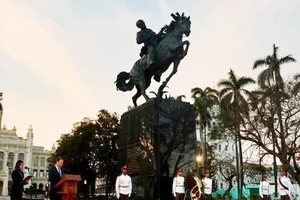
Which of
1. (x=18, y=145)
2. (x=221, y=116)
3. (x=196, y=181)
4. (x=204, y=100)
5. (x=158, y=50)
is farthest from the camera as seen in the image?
(x=18, y=145)

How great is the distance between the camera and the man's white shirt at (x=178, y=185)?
9203mm

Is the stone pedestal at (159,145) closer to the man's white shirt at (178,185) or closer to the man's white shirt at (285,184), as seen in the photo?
the man's white shirt at (178,185)

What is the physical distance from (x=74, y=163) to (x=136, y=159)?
107ft

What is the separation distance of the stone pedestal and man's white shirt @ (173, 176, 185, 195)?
40cm

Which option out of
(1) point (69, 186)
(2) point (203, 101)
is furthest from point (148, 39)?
(2) point (203, 101)

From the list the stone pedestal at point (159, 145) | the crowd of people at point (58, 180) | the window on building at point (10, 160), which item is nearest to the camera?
the crowd of people at point (58, 180)

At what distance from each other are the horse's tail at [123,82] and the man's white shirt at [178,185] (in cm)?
425

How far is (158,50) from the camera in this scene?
37.5 ft

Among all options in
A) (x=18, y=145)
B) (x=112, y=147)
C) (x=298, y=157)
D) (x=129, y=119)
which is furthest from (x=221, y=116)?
(x=18, y=145)

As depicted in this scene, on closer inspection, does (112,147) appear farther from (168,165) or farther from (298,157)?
(168,165)

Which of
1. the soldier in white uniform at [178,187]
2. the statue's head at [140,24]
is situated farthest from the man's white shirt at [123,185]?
the statue's head at [140,24]

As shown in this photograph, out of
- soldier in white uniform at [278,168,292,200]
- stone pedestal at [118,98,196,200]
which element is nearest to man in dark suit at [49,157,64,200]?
stone pedestal at [118,98,196,200]

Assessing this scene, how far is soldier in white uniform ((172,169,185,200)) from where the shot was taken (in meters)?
9.21

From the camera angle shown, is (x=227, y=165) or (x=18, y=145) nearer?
(x=227, y=165)
